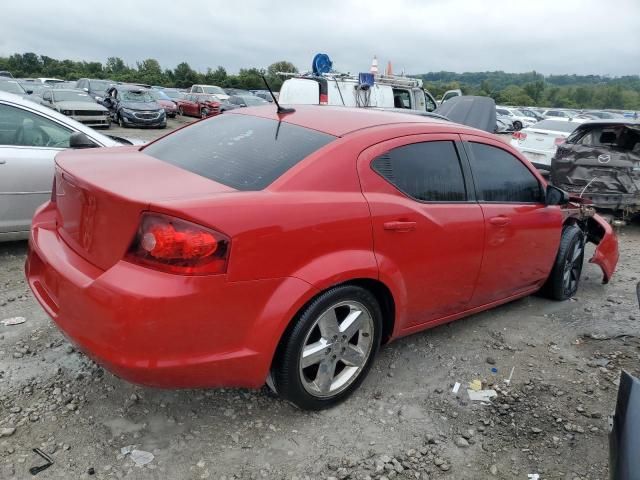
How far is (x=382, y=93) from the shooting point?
12.7 m

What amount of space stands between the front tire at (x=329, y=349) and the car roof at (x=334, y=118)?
925 millimetres

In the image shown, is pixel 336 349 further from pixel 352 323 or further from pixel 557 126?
pixel 557 126

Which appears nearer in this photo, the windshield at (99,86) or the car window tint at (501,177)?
the car window tint at (501,177)

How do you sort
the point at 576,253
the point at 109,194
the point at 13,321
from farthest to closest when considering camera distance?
the point at 576,253
the point at 13,321
the point at 109,194

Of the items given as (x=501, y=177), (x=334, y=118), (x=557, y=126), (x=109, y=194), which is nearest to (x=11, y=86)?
(x=557, y=126)

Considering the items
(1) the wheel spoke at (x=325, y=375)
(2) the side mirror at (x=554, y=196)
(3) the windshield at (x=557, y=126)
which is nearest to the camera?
(1) the wheel spoke at (x=325, y=375)

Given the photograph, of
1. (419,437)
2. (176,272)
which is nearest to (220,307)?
(176,272)

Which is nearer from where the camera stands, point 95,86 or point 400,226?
point 400,226

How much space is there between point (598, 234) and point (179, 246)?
175 inches

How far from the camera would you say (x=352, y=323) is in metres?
2.71

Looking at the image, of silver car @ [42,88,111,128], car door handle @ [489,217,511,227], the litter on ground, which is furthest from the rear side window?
silver car @ [42,88,111,128]

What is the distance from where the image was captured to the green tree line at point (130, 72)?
55.3 metres

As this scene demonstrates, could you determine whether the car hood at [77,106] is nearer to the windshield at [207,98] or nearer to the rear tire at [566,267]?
the windshield at [207,98]

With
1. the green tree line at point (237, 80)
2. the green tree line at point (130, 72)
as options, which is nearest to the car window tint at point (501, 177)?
the green tree line at point (237, 80)
